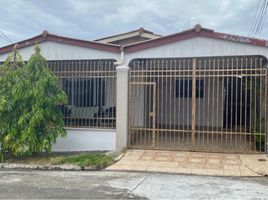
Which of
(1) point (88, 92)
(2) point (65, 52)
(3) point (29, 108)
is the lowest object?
(3) point (29, 108)

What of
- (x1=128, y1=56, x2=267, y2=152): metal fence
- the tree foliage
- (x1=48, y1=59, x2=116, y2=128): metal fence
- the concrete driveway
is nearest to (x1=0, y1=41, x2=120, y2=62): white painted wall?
(x1=48, y1=59, x2=116, y2=128): metal fence

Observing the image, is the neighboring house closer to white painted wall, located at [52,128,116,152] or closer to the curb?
white painted wall, located at [52,128,116,152]

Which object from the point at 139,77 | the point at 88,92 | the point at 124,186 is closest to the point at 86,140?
the point at 88,92

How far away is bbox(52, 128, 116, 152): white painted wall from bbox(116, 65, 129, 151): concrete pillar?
0.30 m

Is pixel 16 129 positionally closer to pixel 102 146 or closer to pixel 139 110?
pixel 102 146

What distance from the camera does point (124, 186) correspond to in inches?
235

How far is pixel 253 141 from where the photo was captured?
9.10 metres

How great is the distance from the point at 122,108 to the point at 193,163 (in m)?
2.62

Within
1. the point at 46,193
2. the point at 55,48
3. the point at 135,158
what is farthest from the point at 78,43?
the point at 46,193

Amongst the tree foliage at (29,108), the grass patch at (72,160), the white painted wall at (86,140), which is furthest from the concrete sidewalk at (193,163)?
the tree foliage at (29,108)

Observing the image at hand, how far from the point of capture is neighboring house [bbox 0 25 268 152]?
8773 mm

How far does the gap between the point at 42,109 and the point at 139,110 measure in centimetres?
403

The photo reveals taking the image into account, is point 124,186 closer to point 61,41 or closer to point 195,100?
point 195,100

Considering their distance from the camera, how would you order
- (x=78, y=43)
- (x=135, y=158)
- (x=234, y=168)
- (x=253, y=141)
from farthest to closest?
(x=78, y=43) → (x=253, y=141) → (x=135, y=158) → (x=234, y=168)
